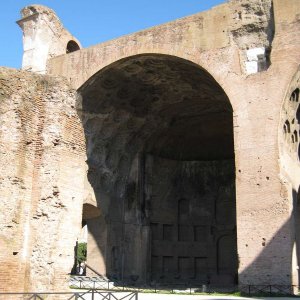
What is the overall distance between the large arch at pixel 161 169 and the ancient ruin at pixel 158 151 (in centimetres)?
6

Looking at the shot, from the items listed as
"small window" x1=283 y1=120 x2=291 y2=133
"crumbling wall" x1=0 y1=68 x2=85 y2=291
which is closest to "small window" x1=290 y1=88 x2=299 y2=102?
"small window" x1=283 y1=120 x2=291 y2=133

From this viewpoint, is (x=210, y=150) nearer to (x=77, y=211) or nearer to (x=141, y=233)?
(x=141, y=233)

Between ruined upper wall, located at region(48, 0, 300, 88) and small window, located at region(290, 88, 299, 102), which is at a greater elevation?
ruined upper wall, located at region(48, 0, 300, 88)

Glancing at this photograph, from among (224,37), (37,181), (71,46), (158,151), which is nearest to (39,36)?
(71,46)

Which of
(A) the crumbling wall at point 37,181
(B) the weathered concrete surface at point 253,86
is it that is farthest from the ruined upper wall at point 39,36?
(A) the crumbling wall at point 37,181

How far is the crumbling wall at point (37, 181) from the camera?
5574 millimetres

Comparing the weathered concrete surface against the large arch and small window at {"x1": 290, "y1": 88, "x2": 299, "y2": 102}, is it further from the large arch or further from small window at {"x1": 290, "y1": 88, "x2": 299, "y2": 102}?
small window at {"x1": 290, "y1": 88, "x2": 299, "y2": 102}

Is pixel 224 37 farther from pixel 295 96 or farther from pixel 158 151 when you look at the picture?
pixel 158 151

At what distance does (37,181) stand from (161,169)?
16.6 metres

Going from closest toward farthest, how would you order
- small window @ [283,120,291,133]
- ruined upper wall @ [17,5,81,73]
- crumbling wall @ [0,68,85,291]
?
crumbling wall @ [0,68,85,291], small window @ [283,120,291,133], ruined upper wall @ [17,5,81,73]

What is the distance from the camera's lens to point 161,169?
73.6ft

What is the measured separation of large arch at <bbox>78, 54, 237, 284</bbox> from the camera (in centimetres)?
1762

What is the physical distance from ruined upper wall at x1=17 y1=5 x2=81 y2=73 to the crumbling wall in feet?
41.4

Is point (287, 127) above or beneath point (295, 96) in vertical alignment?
beneath
